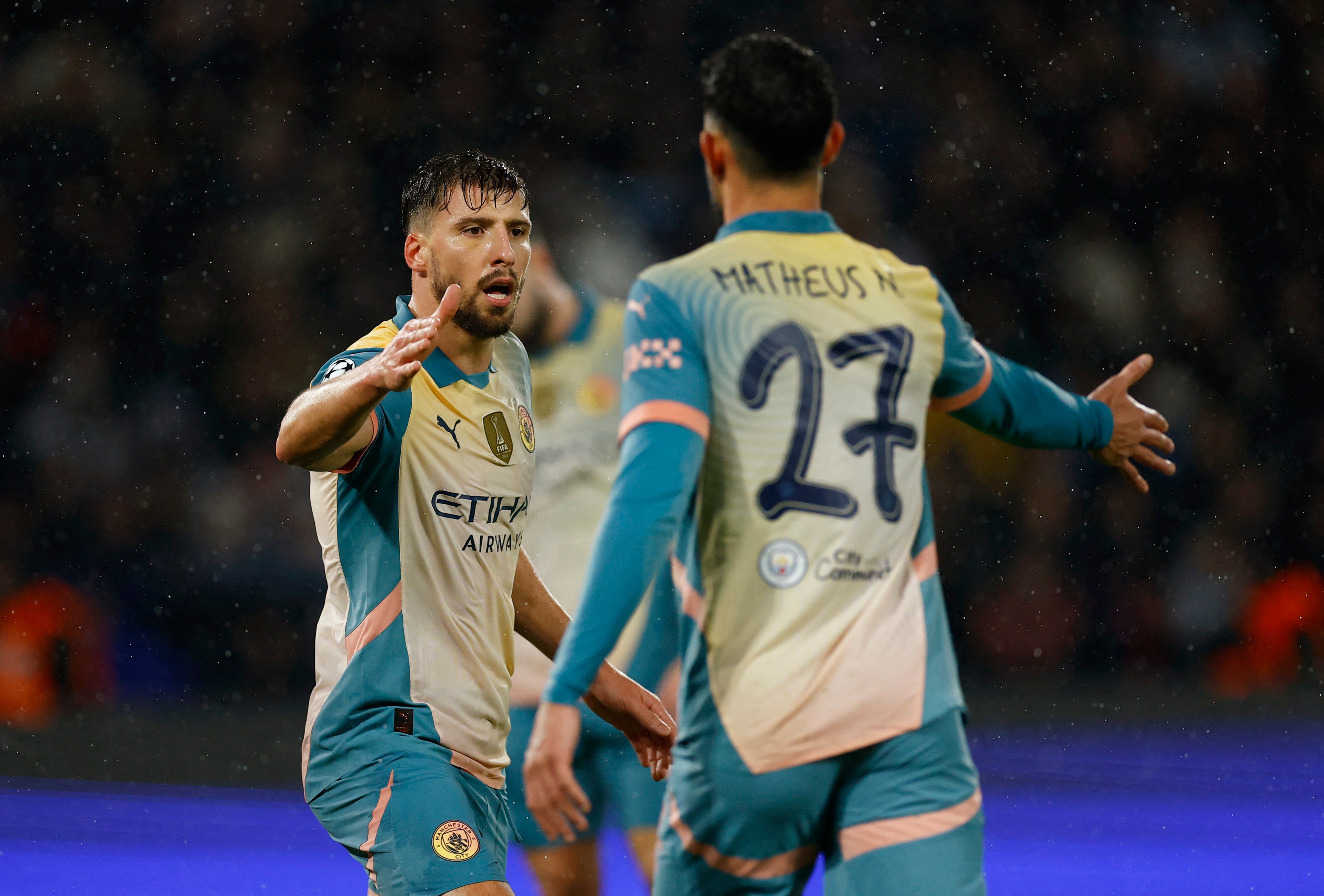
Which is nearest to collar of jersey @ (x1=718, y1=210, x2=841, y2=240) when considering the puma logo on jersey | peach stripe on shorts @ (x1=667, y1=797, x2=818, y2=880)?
peach stripe on shorts @ (x1=667, y1=797, x2=818, y2=880)

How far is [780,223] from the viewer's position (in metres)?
2.06

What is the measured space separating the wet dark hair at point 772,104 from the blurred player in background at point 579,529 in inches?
91.6

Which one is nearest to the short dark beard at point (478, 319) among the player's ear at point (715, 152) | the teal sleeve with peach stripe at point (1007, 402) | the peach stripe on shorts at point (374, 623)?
the peach stripe on shorts at point (374, 623)

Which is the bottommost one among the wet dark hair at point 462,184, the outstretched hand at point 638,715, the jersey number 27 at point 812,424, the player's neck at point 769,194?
the outstretched hand at point 638,715

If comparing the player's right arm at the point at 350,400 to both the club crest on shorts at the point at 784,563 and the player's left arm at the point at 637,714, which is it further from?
the club crest on shorts at the point at 784,563

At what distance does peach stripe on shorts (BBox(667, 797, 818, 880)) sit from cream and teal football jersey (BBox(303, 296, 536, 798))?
92 cm

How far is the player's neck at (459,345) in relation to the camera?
9.77 feet

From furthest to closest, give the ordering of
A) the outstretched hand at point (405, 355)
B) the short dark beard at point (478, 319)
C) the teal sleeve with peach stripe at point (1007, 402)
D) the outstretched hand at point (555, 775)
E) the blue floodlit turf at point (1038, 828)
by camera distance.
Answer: the blue floodlit turf at point (1038, 828) < the short dark beard at point (478, 319) < the outstretched hand at point (405, 355) < the teal sleeve with peach stripe at point (1007, 402) < the outstretched hand at point (555, 775)

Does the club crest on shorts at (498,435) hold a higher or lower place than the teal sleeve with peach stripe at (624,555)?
higher

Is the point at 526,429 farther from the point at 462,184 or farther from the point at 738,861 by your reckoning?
the point at 738,861

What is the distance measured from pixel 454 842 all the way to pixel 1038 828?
14.8 ft

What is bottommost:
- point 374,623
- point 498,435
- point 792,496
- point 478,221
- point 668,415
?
point 374,623

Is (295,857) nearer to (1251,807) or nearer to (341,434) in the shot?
(341,434)

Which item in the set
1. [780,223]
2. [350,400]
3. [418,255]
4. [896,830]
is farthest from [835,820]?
[418,255]
